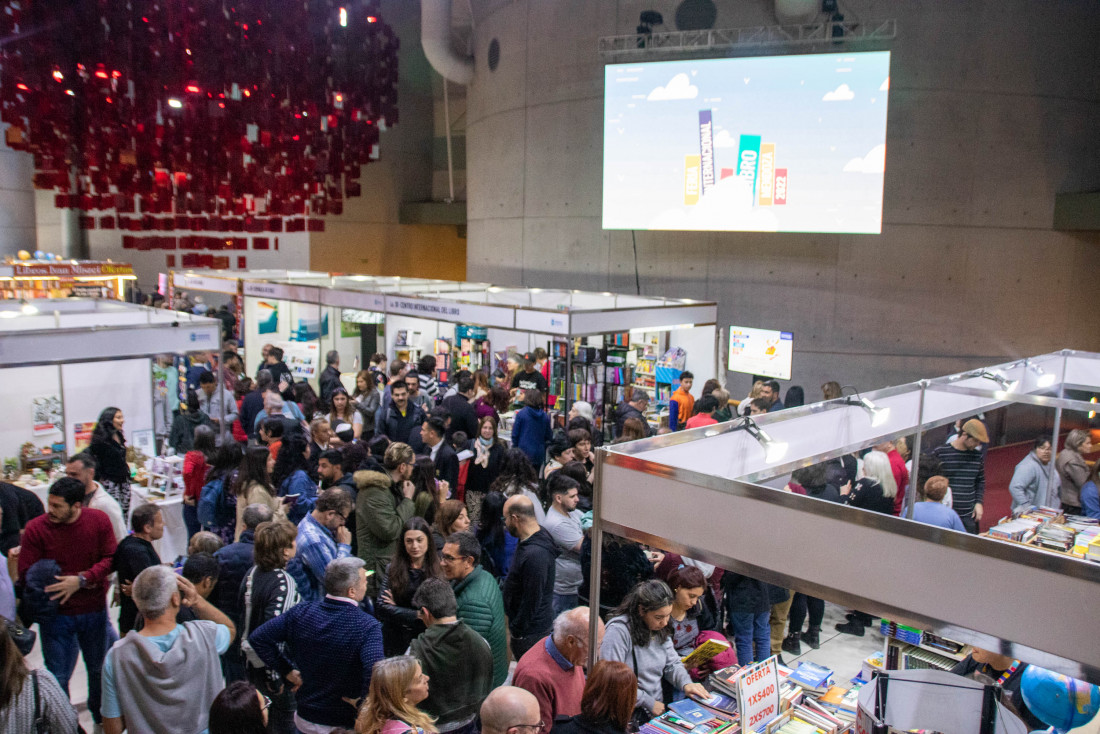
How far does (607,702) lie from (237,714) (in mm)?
1110

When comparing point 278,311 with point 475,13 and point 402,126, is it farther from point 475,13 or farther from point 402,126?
point 402,126

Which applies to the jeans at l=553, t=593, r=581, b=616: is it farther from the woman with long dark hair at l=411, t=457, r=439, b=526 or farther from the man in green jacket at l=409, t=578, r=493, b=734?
the man in green jacket at l=409, t=578, r=493, b=734

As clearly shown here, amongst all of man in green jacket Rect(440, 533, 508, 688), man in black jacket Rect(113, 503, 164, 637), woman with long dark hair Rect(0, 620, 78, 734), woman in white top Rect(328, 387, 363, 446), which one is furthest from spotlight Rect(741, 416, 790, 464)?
woman in white top Rect(328, 387, 363, 446)

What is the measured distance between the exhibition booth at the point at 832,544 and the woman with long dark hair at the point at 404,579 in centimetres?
106

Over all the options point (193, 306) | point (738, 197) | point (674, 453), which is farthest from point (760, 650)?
point (193, 306)

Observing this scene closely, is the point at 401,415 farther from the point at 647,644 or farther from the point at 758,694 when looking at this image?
the point at 758,694

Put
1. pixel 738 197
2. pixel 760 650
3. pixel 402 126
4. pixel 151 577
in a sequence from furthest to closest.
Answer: pixel 402 126, pixel 738 197, pixel 760 650, pixel 151 577

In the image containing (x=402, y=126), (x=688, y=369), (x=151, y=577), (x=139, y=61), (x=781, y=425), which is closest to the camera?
(x=151, y=577)

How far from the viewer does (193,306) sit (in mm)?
14164

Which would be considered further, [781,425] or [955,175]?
[955,175]

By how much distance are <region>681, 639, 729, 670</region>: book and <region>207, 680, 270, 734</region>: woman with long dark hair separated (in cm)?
167

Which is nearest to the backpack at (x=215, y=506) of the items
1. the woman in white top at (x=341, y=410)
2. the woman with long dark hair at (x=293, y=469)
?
the woman with long dark hair at (x=293, y=469)

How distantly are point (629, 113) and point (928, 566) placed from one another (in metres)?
10.2

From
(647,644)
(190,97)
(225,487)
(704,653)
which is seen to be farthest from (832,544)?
(190,97)
